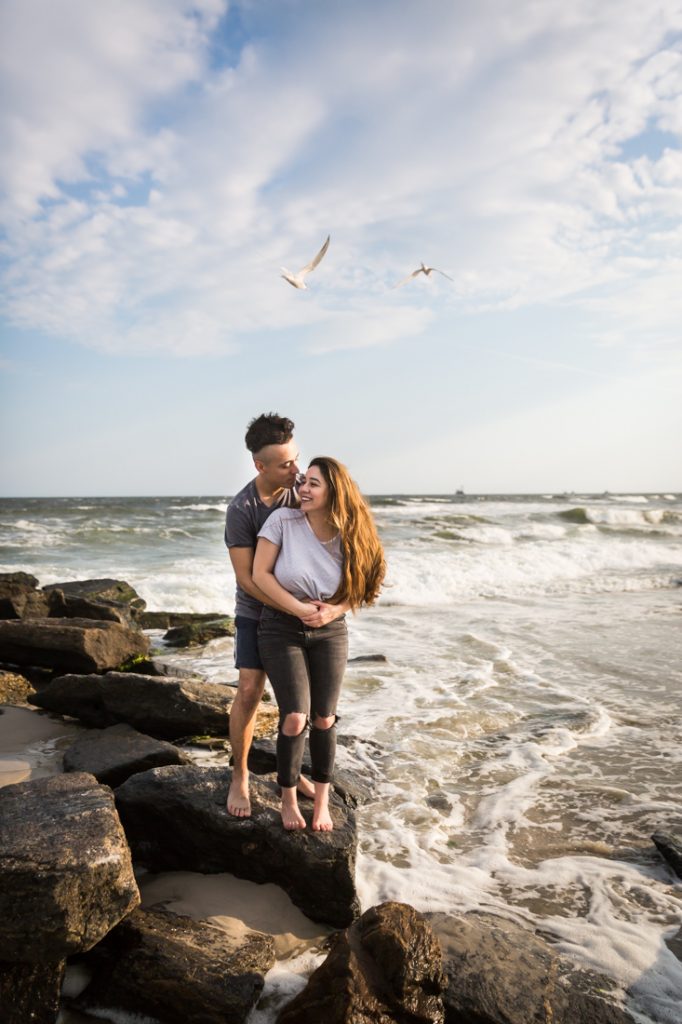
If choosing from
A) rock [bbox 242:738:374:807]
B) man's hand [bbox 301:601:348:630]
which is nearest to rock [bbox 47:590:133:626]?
rock [bbox 242:738:374:807]

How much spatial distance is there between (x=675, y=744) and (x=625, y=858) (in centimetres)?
219

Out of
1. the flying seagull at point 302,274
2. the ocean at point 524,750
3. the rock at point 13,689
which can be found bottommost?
the ocean at point 524,750

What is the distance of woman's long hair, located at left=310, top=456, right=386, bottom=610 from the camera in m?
3.49

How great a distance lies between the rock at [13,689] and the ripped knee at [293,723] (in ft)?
12.7

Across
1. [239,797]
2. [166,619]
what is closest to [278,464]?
[239,797]

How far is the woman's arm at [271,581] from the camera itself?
3.40 metres

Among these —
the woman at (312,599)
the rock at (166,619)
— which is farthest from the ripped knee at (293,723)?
the rock at (166,619)

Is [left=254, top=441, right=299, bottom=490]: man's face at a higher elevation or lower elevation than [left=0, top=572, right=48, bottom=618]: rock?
higher

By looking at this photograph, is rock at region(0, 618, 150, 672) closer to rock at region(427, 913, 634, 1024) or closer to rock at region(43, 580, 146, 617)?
rock at region(43, 580, 146, 617)

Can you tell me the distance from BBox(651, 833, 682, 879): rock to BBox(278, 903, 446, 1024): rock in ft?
6.12

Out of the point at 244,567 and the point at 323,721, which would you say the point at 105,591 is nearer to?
the point at 244,567

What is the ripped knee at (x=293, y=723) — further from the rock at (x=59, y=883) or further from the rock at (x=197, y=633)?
the rock at (x=197, y=633)

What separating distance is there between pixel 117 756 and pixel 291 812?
1.59 m

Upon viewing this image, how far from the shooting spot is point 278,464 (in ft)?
12.0
